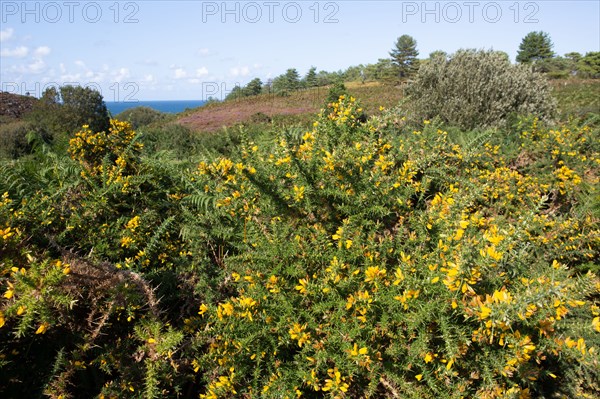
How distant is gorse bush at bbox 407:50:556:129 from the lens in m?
10.1

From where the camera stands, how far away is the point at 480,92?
10.4 m

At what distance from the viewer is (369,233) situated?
230 centimetres

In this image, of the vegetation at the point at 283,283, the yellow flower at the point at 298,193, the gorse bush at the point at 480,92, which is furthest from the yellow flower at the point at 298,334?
the gorse bush at the point at 480,92

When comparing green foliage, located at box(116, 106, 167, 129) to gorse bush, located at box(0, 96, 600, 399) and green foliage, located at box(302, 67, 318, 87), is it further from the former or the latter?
gorse bush, located at box(0, 96, 600, 399)

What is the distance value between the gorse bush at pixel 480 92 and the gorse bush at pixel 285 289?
26.3 feet

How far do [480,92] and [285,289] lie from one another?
10376 mm

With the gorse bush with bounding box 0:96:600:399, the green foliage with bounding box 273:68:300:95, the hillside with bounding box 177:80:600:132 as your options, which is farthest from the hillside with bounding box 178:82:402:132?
the gorse bush with bounding box 0:96:600:399

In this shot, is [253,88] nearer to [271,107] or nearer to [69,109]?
[271,107]

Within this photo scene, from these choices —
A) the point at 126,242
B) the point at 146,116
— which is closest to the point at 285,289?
the point at 126,242

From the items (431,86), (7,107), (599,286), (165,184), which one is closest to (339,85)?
(431,86)

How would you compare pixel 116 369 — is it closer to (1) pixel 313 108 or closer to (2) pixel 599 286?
(2) pixel 599 286

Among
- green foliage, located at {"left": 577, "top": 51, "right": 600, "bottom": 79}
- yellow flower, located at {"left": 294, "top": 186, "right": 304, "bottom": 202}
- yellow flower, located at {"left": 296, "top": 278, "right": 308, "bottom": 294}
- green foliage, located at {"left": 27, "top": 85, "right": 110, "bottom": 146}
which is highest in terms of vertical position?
green foliage, located at {"left": 577, "top": 51, "right": 600, "bottom": 79}

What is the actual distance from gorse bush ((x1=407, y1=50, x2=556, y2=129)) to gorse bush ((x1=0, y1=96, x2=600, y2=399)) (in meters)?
8.02

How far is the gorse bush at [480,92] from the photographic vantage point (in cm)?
1013
